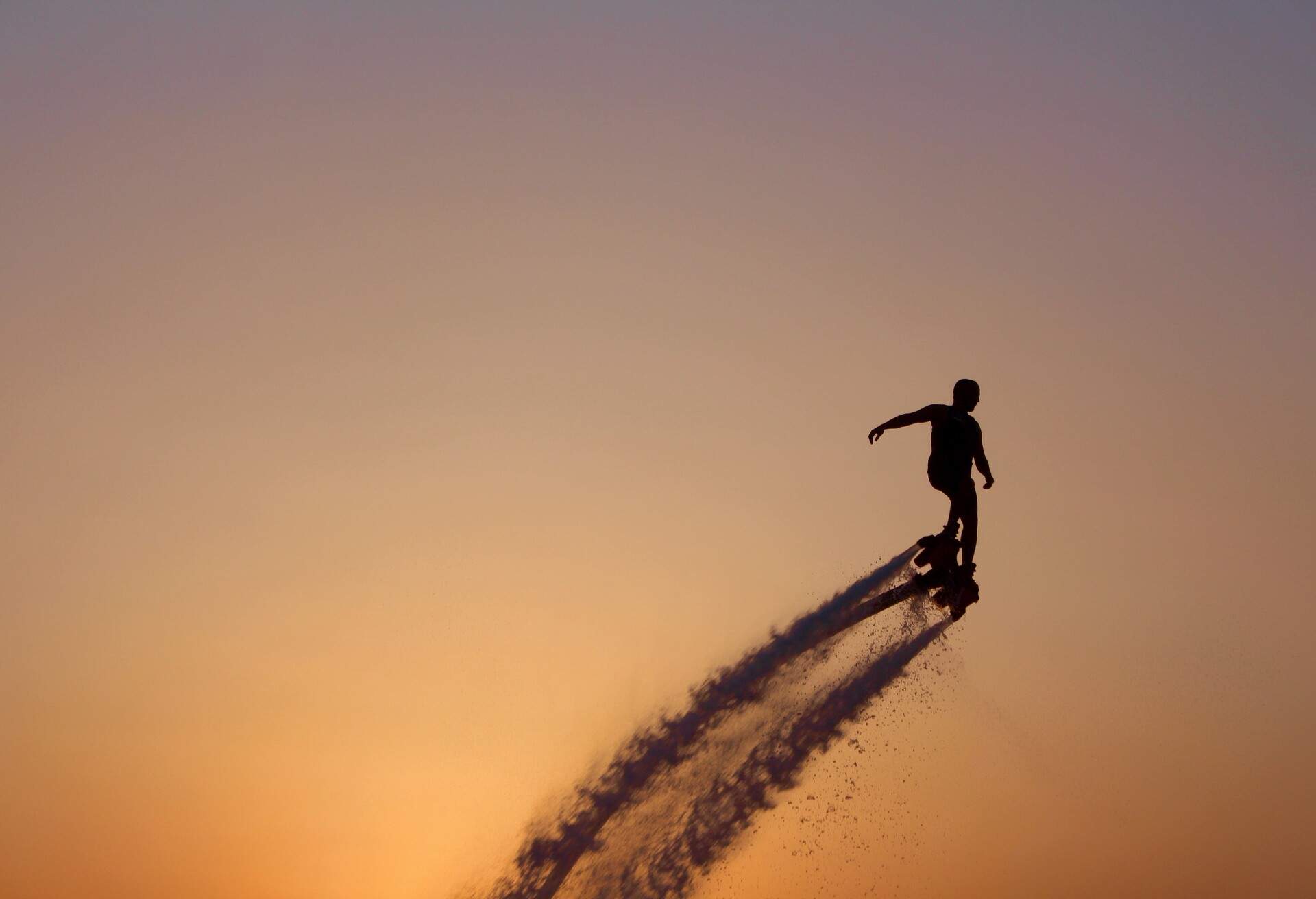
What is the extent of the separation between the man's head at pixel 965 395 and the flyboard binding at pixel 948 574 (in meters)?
2.99

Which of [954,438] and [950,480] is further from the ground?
[954,438]

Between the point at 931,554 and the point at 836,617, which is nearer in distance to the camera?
the point at 931,554

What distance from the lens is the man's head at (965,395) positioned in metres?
55.2

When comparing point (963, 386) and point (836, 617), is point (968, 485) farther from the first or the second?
point (836, 617)

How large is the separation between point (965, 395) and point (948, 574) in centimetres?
Answer: 424

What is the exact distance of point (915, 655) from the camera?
61750 mm

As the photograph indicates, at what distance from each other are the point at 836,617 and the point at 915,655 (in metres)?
2.47

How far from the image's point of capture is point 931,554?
55.4 metres

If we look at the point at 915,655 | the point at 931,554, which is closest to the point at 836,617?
the point at 915,655

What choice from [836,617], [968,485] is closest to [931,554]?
[968,485]

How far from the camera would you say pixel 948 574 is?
181 ft

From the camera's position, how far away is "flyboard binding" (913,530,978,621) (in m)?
55.2

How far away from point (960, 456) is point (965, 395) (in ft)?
Answer: 4.74

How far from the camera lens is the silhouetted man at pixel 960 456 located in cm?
5506
